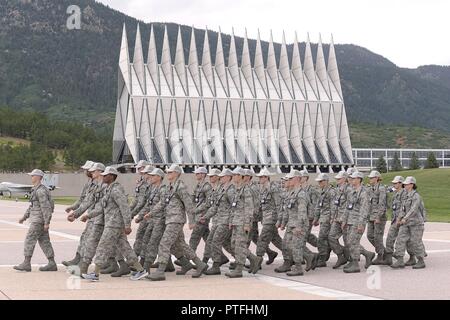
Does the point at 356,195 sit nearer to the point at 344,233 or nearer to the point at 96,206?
the point at 344,233

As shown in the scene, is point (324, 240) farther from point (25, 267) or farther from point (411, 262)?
point (25, 267)

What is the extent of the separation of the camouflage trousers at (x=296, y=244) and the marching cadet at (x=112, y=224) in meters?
2.90

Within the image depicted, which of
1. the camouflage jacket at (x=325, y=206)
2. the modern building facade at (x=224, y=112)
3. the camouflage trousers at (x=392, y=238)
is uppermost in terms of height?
the modern building facade at (x=224, y=112)

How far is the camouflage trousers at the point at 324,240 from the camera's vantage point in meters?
14.4

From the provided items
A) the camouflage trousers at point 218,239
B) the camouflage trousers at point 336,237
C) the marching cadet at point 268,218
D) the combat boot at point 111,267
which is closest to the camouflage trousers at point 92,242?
the combat boot at point 111,267

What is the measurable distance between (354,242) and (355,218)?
491 millimetres

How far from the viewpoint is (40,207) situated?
13.3 m

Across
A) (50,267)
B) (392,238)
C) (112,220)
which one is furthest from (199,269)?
(392,238)

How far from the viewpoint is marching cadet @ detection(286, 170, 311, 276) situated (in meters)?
13.1

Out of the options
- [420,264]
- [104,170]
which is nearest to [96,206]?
[104,170]

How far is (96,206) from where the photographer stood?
39.9 ft

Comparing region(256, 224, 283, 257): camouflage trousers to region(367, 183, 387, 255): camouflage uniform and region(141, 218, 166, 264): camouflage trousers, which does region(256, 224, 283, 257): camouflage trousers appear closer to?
region(141, 218, 166, 264): camouflage trousers

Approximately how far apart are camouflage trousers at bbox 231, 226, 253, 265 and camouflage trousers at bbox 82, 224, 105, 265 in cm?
244

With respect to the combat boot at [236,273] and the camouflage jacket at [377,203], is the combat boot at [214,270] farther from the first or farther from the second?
the camouflage jacket at [377,203]
